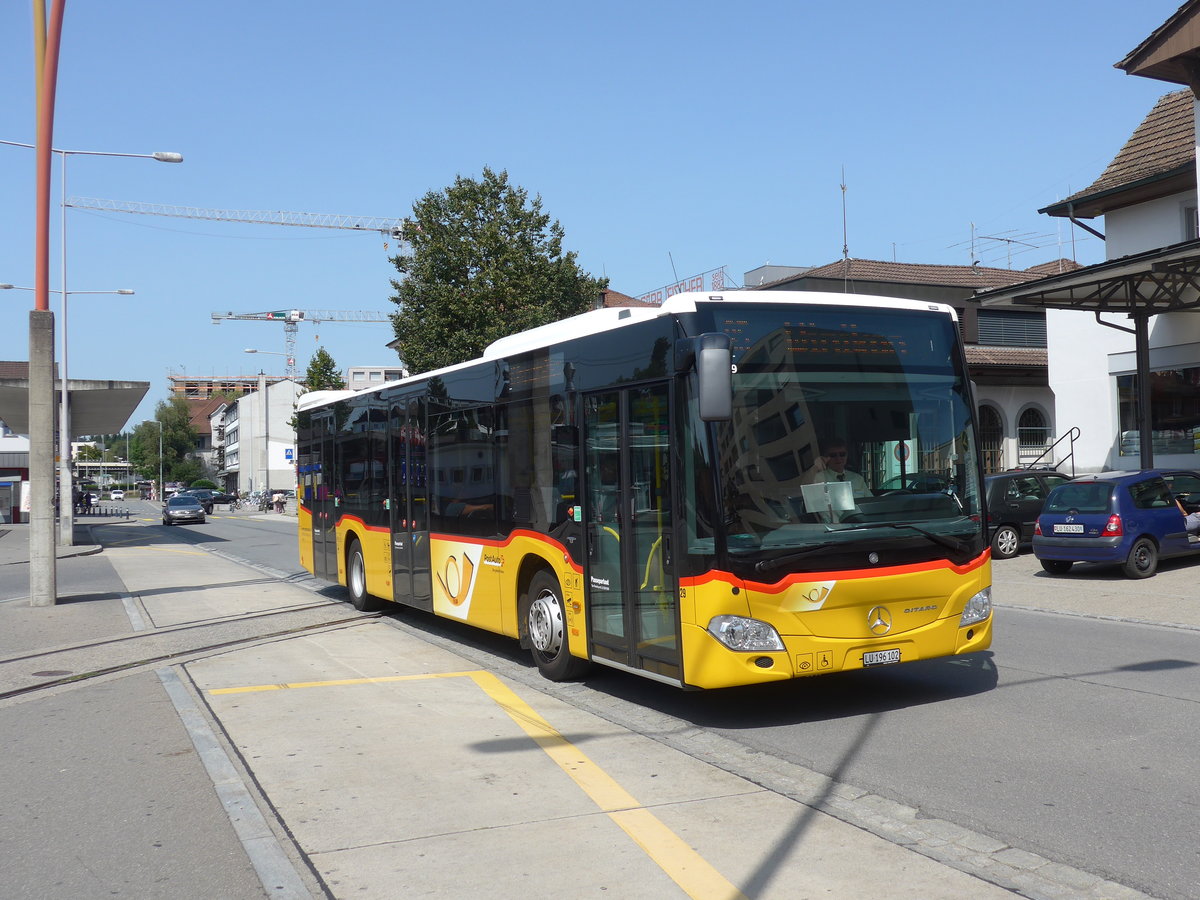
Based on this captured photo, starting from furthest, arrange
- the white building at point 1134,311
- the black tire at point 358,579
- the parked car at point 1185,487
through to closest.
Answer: the white building at point 1134,311 < the parked car at point 1185,487 < the black tire at point 358,579

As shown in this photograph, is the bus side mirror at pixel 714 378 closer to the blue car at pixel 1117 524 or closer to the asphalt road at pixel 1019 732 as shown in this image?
the asphalt road at pixel 1019 732

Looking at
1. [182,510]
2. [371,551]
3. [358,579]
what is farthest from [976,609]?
[182,510]

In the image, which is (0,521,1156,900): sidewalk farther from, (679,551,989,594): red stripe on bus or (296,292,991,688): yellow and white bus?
(679,551,989,594): red stripe on bus

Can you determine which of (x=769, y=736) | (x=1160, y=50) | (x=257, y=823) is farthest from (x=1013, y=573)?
(x=257, y=823)

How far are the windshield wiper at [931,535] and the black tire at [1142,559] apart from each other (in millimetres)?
10061

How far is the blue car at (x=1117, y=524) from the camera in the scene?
16.5m

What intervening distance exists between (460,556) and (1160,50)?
58.0ft

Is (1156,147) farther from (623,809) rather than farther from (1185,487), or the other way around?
Result: (623,809)

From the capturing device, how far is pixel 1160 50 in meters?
21.2

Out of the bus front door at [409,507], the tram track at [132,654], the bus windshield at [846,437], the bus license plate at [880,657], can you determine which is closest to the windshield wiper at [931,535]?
the bus windshield at [846,437]

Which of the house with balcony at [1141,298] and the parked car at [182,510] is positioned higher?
the house with balcony at [1141,298]

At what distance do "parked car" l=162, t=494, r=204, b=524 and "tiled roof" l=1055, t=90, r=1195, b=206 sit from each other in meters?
44.7

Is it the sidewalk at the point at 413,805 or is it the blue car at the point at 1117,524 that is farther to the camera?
the blue car at the point at 1117,524

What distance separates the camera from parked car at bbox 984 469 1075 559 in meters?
20.5
